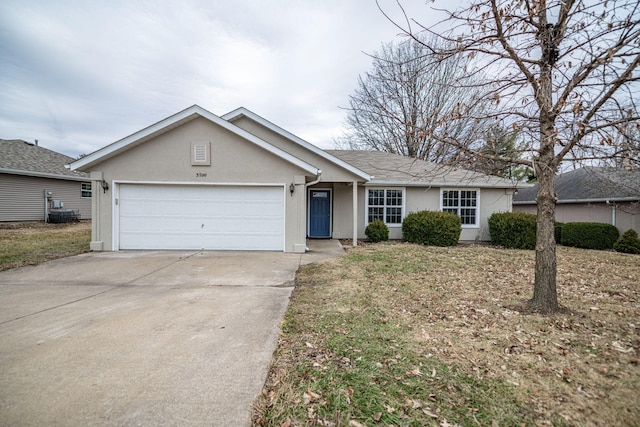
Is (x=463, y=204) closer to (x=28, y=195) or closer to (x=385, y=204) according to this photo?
(x=385, y=204)

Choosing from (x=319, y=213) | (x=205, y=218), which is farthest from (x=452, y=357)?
(x=319, y=213)

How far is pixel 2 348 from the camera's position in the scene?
3158 millimetres

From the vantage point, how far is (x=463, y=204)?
514 inches

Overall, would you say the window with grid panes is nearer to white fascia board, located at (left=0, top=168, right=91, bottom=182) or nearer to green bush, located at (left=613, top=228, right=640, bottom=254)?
green bush, located at (left=613, top=228, right=640, bottom=254)

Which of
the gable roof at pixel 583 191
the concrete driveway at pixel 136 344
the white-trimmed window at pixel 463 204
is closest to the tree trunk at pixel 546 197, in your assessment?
the concrete driveway at pixel 136 344

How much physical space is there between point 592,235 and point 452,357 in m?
14.4

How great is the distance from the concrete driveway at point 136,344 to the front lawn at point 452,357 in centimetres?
41

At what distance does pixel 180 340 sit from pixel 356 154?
46.3 ft

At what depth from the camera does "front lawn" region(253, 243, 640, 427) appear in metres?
2.24

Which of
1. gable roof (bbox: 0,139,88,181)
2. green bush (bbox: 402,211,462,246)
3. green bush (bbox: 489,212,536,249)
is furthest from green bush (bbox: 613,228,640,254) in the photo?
gable roof (bbox: 0,139,88,181)

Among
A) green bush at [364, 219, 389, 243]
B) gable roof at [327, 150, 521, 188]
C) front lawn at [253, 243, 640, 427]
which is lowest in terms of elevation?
front lawn at [253, 243, 640, 427]

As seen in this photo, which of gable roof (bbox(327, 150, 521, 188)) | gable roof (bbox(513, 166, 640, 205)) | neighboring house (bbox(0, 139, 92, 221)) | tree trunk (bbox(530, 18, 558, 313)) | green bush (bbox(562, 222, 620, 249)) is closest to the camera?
tree trunk (bbox(530, 18, 558, 313))

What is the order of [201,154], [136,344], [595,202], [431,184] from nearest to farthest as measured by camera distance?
1. [136,344]
2. [201,154]
3. [431,184]
4. [595,202]

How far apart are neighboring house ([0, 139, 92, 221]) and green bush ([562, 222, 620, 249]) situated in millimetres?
25785
